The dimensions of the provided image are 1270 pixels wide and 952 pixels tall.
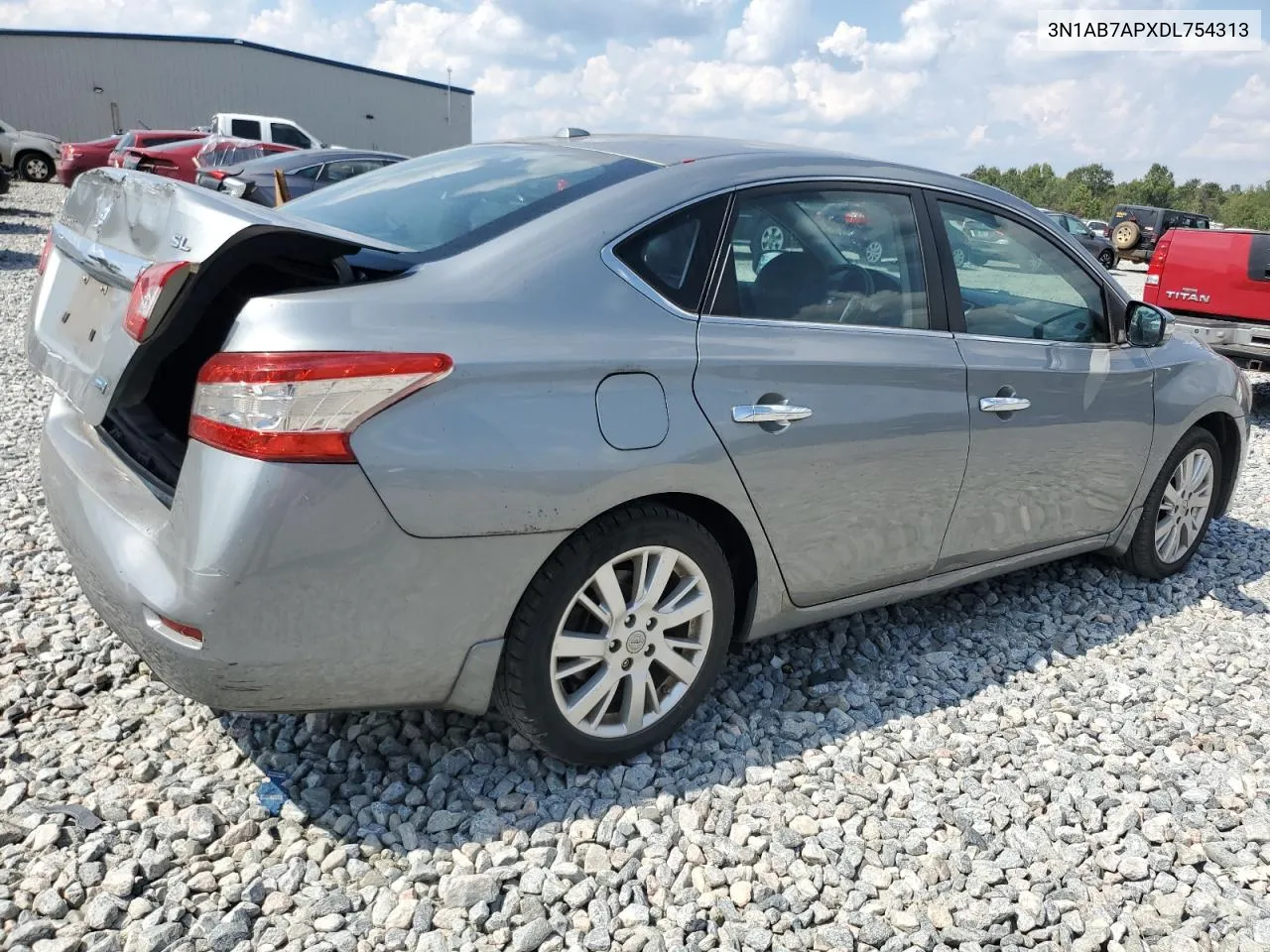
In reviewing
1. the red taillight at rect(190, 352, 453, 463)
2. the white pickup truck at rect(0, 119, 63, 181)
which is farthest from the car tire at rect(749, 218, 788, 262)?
the white pickup truck at rect(0, 119, 63, 181)

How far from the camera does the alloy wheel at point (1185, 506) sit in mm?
4332

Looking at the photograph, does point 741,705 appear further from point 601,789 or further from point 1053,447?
point 1053,447

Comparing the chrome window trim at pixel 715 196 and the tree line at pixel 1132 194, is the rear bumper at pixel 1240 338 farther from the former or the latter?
the tree line at pixel 1132 194

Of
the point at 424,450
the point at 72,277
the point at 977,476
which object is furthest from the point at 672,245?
the point at 72,277

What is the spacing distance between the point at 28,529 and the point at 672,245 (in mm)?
3066

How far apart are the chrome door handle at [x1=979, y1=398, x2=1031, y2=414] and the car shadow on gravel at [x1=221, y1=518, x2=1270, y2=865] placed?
0.90 metres

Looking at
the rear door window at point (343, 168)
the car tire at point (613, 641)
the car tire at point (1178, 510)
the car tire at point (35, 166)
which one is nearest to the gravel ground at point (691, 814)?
the car tire at point (613, 641)

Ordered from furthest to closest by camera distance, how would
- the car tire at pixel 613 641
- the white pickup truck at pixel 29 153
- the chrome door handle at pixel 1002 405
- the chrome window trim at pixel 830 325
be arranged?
the white pickup truck at pixel 29 153, the chrome door handle at pixel 1002 405, the chrome window trim at pixel 830 325, the car tire at pixel 613 641

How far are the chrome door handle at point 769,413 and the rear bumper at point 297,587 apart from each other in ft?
2.00

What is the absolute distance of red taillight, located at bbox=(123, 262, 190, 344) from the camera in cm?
213

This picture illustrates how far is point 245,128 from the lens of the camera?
2327cm

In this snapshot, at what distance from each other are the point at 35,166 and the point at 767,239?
27.4 metres

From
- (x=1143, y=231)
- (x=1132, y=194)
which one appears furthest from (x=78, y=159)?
(x=1132, y=194)

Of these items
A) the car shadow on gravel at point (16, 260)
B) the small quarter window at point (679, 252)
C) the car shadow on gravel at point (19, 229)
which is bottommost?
the car shadow on gravel at point (16, 260)
